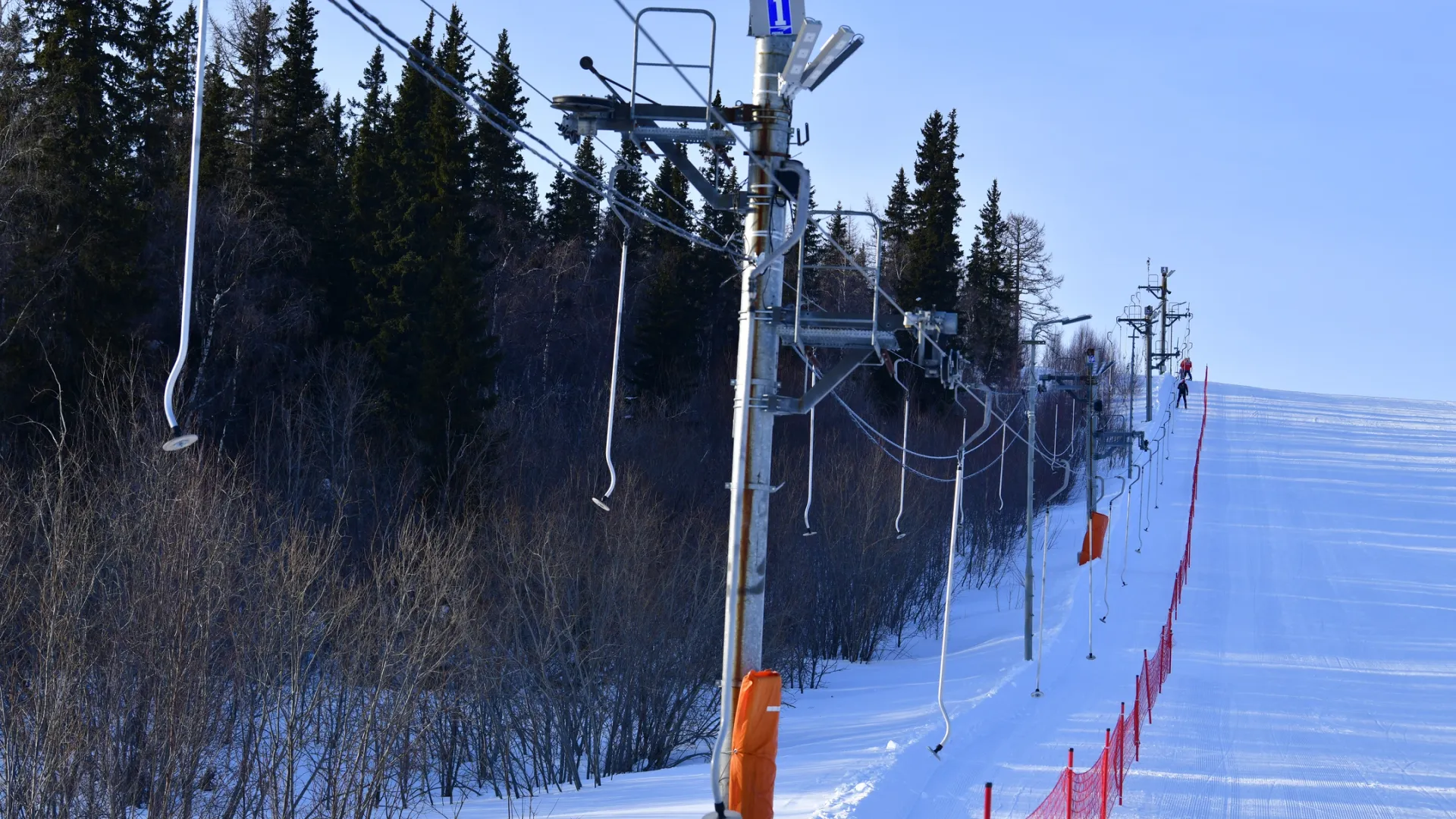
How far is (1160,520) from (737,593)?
1674 inches

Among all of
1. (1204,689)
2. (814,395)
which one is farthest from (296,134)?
(814,395)

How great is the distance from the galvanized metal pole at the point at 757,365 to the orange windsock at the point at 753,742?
23cm

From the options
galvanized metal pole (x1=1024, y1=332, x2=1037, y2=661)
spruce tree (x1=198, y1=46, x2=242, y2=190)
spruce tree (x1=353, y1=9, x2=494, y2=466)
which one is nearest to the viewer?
galvanized metal pole (x1=1024, y1=332, x2=1037, y2=661)

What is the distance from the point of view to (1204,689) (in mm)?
25078

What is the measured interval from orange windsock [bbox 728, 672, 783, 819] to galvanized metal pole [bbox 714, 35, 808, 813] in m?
0.23

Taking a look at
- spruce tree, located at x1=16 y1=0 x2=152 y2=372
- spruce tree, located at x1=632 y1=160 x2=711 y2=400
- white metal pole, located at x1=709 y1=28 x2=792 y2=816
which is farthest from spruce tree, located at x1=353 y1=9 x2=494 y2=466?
white metal pole, located at x1=709 y1=28 x2=792 y2=816

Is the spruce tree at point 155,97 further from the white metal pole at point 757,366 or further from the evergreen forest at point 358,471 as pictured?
the white metal pole at point 757,366

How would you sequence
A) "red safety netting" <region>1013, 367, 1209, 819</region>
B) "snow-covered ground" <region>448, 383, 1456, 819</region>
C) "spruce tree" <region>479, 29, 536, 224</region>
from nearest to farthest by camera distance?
"red safety netting" <region>1013, 367, 1209, 819</region>
"snow-covered ground" <region>448, 383, 1456, 819</region>
"spruce tree" <region>479, 29, 536, 224</region>

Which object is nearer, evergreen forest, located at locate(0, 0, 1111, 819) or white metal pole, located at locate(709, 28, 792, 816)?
white metal pole, located at locate(709, 28, 792, 816)

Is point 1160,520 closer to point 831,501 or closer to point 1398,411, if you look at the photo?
point 831,501

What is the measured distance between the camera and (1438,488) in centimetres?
5747

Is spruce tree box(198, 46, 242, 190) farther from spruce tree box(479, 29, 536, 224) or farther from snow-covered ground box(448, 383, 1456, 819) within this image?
snow-covered ground box(448, 383, 1456, 819)

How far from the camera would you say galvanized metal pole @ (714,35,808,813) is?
10.4 metres

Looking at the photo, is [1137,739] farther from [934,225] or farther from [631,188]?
[934,225]
